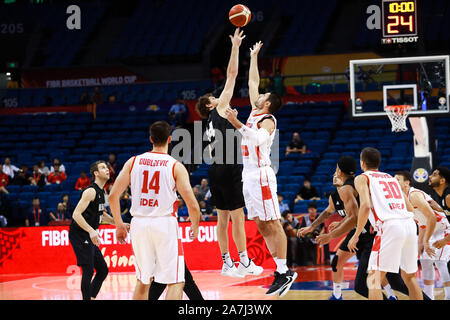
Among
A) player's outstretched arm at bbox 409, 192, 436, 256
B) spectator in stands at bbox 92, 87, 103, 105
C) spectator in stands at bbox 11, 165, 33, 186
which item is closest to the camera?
player's outstretched arm at bbox 409, 192, 436, 256

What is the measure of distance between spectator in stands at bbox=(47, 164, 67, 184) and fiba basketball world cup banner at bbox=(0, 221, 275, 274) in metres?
3.82

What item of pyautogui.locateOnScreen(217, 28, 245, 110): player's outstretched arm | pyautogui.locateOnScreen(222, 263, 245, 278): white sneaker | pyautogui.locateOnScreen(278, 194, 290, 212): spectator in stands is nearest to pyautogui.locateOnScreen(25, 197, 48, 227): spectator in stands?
pyautogui.locateOnScreen(278, 194, 290, 212): spectator in stands

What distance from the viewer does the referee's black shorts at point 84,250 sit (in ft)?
29.1

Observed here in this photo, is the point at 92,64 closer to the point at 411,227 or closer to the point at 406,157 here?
the point at 406,157

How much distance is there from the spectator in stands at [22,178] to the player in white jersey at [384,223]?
14107 mm

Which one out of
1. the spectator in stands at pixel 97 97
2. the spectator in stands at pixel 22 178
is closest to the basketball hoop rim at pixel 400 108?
the spectator in stands at pixel 22 178

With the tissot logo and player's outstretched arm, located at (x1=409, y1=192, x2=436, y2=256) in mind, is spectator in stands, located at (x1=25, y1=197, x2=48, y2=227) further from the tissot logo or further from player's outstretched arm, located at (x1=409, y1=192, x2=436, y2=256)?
player's outstretched arm, located at (x1=409, y1=192, x2=436, y2=256)

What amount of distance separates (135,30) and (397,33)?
1737 centimetres

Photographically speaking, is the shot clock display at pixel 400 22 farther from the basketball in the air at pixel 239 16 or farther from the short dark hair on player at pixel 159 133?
the short dark hair on player at pixel 159 133

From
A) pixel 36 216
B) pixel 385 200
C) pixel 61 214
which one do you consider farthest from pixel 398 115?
pixel 36 216

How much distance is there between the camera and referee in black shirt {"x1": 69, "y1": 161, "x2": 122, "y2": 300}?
28.9 feet

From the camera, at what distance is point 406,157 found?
680 inches

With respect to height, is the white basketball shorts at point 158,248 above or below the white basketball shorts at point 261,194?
below
